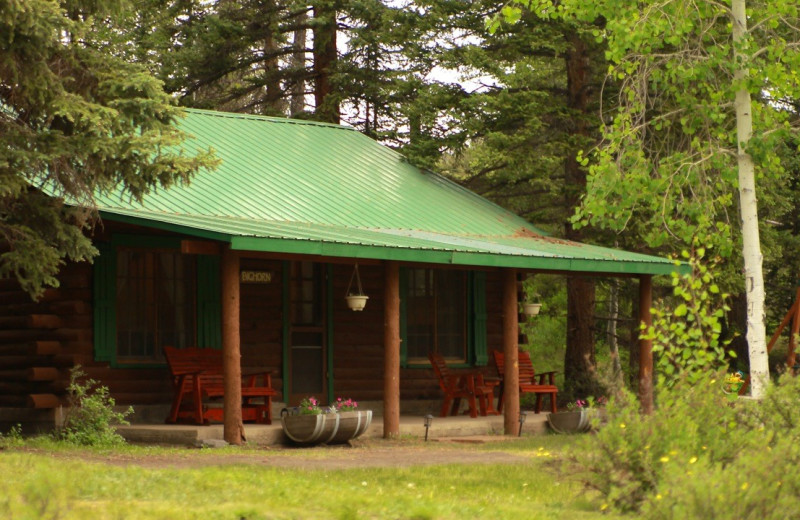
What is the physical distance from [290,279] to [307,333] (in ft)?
2.81

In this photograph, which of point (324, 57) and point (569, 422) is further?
point (324, 57)

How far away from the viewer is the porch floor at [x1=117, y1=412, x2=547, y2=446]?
46.5 feet

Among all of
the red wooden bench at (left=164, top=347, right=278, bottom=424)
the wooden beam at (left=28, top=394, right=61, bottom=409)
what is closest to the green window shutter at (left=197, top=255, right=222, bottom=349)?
the red wooden bench at (left=164, top=347, right=278, bottom=424)

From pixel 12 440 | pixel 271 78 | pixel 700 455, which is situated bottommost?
pixel 12 440

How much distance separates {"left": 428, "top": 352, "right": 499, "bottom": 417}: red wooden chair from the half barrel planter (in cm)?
361

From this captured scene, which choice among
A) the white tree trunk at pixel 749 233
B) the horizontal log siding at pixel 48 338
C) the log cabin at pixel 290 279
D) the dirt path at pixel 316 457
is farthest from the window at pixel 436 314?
the white tree trunk at pixel 749 233

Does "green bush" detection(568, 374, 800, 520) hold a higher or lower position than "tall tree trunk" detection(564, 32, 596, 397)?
lower

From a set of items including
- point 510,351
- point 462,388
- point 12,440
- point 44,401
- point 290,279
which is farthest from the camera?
point 462,388

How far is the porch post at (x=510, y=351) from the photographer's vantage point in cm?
1625

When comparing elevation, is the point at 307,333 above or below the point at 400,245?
below

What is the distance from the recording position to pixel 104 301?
15.5 metres

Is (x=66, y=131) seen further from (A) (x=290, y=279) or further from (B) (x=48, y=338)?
(A) (x=290, y=279)

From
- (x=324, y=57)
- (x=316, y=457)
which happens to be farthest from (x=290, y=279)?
(x=324, y=57)

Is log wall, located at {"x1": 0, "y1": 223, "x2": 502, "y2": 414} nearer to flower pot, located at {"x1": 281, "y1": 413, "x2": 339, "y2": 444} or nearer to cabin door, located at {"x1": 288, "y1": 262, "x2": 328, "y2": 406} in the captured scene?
cabin door, located at {"x1": 288, "y1": 262, "x2": 328, "y2": 406}
